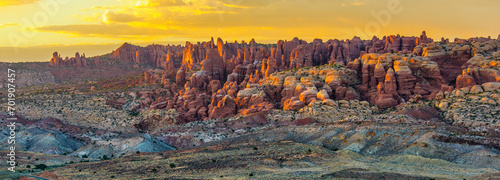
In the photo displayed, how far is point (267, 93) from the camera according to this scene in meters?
Result: 126

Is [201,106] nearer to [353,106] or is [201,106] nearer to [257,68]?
[257,68]

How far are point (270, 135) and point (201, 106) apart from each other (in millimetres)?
33019

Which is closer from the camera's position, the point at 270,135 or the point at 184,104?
the point at 270,135

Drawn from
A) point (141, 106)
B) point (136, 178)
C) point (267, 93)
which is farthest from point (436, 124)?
point (141, 106)

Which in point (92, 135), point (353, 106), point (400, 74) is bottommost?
point (92, 135)

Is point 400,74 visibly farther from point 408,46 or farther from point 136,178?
point 136,178

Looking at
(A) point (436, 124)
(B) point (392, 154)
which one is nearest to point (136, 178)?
(B) point (392, 154)

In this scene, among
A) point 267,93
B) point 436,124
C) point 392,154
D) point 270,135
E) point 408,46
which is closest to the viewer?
point 392,154

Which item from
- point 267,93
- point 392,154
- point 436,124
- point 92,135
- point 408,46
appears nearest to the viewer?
point 392,154

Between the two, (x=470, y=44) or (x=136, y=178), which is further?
(x=470, y=44)

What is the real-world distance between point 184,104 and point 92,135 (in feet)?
84.1

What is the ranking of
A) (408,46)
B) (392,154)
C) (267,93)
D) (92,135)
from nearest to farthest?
(392,154)
(92,135)
(267,93)
(408,46)

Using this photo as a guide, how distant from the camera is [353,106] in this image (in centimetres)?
11381

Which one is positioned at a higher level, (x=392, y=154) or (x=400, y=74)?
(x=400, y=74)
